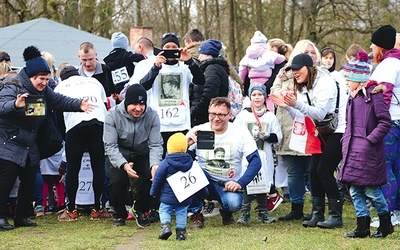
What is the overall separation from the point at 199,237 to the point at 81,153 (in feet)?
8.01

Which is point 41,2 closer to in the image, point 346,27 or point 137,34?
point 137,34

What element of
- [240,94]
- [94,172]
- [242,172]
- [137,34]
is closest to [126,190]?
[94,172]

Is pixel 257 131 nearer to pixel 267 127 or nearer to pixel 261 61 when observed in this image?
pixel 267 127

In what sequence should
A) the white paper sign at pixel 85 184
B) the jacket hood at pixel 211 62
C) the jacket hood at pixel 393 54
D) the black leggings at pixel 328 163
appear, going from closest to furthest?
the jacket hood at pixel 393 54 → the black leggings at pixel 328 163 → the jacket hood at pixel 211 62 → the white paper sign at pixel 85 184

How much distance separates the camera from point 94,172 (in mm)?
10406

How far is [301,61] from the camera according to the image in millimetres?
9141

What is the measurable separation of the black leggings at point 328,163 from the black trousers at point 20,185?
3.46m

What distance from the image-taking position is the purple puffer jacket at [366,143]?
821cm

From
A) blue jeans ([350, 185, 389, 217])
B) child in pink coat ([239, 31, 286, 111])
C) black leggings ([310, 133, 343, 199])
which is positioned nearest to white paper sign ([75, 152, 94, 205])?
child in pink coat ([239, 31, 286, 111])

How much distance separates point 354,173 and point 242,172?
69.1 inches

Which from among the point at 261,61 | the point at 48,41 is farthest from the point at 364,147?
the point at 48,41

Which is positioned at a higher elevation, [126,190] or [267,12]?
[267,12]

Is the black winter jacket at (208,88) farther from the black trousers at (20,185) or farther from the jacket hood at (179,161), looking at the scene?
the black trousers at (20,185)

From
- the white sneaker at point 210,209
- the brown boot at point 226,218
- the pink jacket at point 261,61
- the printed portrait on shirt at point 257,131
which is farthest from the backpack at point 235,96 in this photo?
the brown boot at point 226,218
